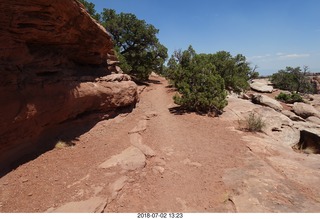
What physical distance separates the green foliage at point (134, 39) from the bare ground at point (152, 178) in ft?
50.2

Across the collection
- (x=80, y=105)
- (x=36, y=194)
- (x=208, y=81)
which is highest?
(x=208, y=81)

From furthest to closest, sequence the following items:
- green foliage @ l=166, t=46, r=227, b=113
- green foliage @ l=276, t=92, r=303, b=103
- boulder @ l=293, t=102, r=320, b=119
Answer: green foliage @ l=276, t=92, r=303, b=103, boulder @ l=293, t=102, r=320, b=119, green foliage @ l=166, t=46, r=227, b=113

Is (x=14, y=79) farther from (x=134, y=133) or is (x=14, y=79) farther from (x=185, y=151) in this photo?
(x=185, y=151)

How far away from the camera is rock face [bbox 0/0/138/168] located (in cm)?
648

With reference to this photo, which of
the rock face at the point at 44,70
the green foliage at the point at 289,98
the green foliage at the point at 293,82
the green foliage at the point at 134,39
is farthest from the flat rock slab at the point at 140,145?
the green foliage at the point at 293,82

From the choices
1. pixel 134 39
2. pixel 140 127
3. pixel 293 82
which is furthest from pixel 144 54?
pixel 293 82

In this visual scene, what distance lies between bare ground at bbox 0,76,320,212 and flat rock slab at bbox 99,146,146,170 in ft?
0.10

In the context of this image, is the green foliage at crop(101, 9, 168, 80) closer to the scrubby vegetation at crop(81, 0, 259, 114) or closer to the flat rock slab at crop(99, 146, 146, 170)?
the scrubby vegetation at crop(81, 0, 259, 114)

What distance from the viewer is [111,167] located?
6.41m

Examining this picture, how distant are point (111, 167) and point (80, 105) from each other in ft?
12.1

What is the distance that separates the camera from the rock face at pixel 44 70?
6484 millimetres

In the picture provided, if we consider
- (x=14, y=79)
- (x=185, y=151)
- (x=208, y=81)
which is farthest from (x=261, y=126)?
(x=14, y=79)

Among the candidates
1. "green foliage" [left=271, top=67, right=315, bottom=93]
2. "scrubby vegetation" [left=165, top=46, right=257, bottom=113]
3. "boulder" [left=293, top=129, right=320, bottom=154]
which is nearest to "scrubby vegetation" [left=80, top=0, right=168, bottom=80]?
"scrubby vegetation" [left=165, top=46, right=257, bottom=113]

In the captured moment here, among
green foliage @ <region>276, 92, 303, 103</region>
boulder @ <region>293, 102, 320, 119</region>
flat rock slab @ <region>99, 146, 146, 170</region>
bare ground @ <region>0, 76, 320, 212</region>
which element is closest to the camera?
bare ground @ <region>0, 76, 320, 212</region>
